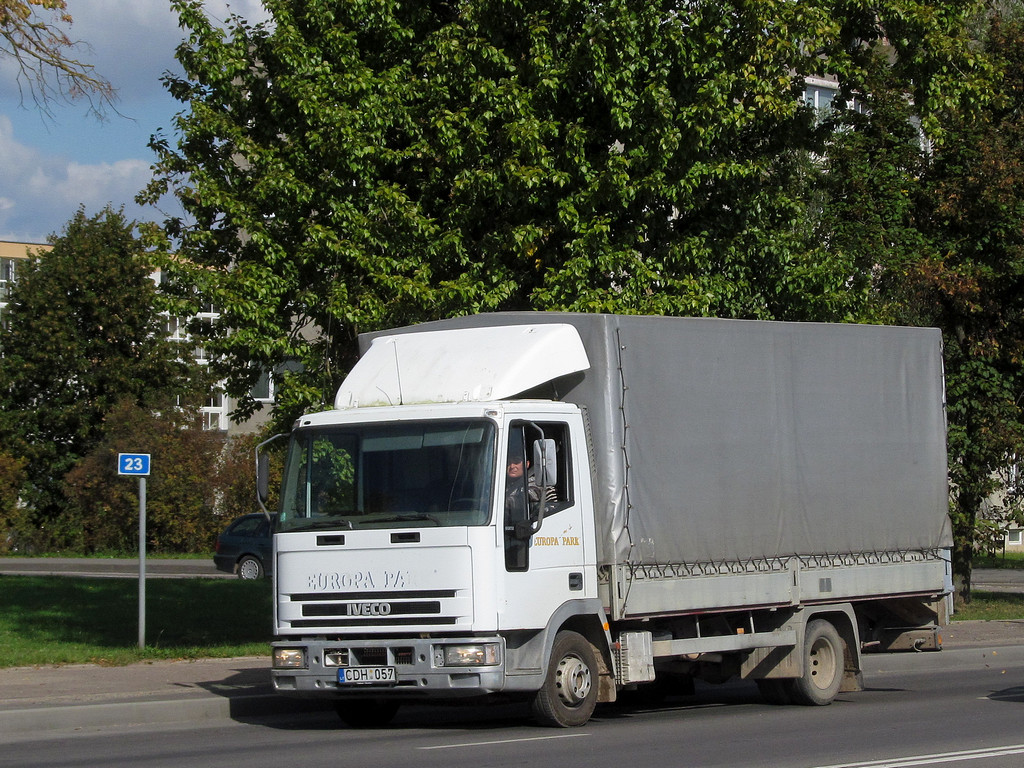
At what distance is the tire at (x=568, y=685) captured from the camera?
1055 cm

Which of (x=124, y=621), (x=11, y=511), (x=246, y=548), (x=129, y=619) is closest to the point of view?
(x=124, y=621)

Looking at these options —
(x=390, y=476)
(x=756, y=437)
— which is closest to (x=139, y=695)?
(x=390, y=476)

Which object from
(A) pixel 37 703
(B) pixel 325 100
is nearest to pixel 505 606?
(A) pixel 37 703

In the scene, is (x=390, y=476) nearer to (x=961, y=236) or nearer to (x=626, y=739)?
(x=626, y=739)

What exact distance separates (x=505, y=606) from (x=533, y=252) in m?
6.98

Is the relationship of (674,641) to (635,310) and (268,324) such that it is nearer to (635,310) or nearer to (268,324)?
(635,310)

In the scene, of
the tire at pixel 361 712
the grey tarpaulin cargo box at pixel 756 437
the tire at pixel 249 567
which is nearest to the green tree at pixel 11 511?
the tire at pixel 249 567

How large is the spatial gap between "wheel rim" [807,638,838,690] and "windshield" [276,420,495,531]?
4.44m

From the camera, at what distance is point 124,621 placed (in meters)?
19.2

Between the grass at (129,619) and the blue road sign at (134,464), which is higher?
the blue road sign at (134,464)

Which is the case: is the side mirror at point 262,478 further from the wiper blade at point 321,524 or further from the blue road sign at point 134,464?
the blue road sign at point 134,464

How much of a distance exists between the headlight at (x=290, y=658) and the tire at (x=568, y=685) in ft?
6.18

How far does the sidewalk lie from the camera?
457 inches

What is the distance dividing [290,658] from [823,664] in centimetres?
531
